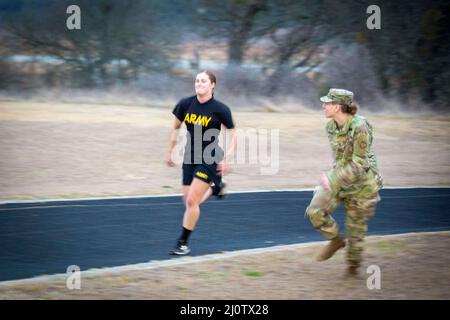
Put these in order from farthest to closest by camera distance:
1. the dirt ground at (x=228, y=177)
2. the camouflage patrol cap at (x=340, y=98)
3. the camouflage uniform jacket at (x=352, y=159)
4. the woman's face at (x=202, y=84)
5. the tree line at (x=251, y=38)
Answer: the tree line at (x=251, y=38) < the woman's face at (x=202, y=84) < the camouflage patrol cap at (x=340, y=98) < the camouflage uniform jacket at (x=352, y=159) < the dirt ground at (x=228, y=177)

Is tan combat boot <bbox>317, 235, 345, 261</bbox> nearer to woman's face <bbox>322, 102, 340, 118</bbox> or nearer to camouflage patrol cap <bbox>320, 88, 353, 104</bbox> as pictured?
woman's face <bbox>322, 102, 340, 118</bbox>

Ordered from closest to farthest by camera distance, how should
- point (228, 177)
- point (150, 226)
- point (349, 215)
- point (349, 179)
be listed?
point (349, 179) → point (349, 215) → point (150, 226) → point (228, 177)

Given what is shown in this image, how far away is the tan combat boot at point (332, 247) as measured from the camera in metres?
8.45

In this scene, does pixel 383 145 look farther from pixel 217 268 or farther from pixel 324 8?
pixel 217 268

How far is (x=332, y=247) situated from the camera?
850 cm

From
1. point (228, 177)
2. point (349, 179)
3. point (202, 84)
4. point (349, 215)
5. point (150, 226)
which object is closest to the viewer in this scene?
point (349, 179)

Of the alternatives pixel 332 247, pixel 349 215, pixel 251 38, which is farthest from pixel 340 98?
pixel 251 38

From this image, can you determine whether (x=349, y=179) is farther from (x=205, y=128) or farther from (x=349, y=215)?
(x=205, y=128)

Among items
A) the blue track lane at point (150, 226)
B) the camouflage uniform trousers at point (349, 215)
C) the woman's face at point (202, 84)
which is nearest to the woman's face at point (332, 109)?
the camouflage uniform trousers at point (349, 215)

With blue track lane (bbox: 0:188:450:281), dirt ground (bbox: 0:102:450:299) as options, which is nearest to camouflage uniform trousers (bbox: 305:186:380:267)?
dirt ground (bbox: 0:102:450:299)

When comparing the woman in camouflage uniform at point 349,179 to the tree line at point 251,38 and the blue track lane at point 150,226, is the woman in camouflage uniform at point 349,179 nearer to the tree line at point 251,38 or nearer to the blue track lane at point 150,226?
the blue track lane at point 150,226

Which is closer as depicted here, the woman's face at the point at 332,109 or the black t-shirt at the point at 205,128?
the woman's face at the point at 332,109

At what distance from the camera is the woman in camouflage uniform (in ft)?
26.9

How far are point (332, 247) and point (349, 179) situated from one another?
2.40 ft
